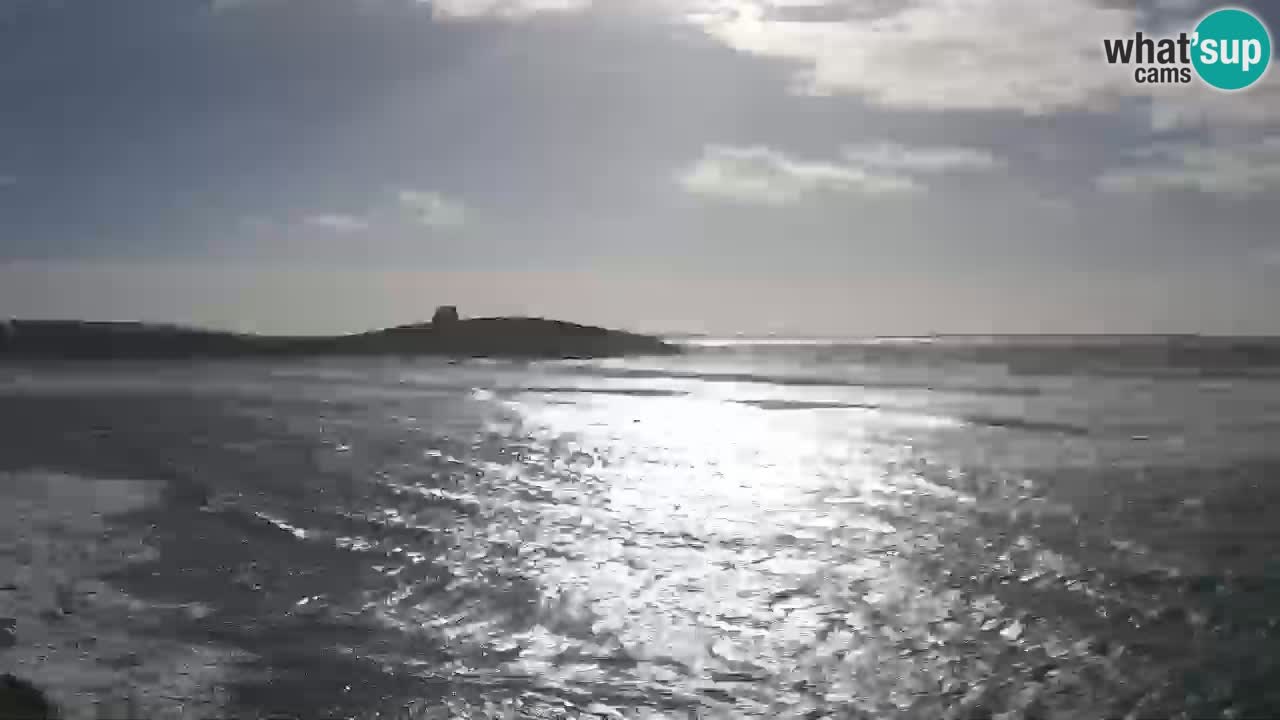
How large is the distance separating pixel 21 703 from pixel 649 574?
1067 cm

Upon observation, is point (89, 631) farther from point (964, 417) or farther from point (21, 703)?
point (964, 417)

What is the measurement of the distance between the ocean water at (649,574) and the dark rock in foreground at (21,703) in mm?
556

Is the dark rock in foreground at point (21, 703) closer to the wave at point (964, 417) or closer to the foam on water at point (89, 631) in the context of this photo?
the foam on water at point (89, 631)

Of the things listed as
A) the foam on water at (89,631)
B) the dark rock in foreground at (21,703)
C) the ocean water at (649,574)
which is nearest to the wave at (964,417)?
the ocean water at (649,574)

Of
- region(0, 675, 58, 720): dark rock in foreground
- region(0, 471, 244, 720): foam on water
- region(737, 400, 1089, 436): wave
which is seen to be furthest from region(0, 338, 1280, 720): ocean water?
region(737, 400, 1089, 436): wave

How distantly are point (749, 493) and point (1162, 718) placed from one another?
18.2m

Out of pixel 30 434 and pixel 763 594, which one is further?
Answer: pixel 30 434

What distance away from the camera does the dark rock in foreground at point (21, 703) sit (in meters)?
11.1

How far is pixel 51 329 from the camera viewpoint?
181 meters

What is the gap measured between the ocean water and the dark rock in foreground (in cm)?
56

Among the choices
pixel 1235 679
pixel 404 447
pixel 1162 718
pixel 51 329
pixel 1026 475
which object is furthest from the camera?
pixel 51 329

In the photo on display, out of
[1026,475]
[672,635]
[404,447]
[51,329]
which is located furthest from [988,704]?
[51,329]

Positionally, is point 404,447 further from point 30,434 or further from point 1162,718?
point 1162,718

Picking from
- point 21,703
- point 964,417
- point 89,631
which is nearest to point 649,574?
point 89,631
